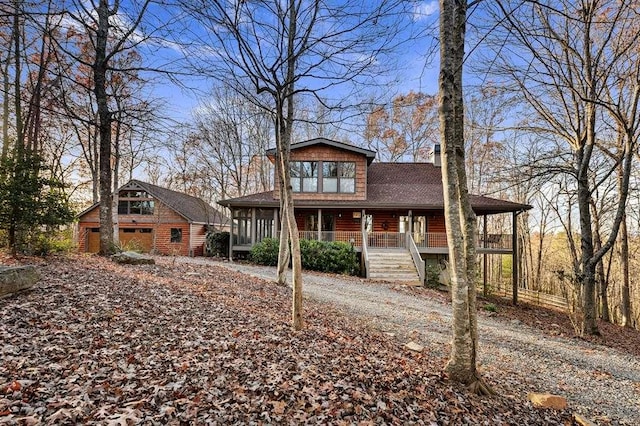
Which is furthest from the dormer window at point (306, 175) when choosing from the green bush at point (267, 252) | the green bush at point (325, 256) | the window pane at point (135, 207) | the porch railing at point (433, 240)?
the window pane at point (135, 207)

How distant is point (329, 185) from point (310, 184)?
96cm

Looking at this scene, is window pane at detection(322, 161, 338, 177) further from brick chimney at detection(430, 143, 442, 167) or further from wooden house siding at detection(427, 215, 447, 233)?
brick chimney at detection(430, 143, 442, 167)

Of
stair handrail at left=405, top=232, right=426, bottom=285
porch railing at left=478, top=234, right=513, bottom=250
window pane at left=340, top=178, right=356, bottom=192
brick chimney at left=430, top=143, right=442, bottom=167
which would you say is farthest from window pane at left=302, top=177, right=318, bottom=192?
porch railing at left=478, top=234, right=513, bottom=250

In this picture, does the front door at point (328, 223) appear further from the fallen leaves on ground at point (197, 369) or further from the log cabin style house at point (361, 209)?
the fallen leaves on ground at point (197, 369)

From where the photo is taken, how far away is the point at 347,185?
1662cm

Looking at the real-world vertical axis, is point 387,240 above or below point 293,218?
below

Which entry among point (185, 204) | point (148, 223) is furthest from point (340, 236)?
point (185, 204)

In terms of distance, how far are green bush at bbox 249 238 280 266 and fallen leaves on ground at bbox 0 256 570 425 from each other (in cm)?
906

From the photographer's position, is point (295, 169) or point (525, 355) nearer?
point (525, 355)

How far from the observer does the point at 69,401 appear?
264 centimetres

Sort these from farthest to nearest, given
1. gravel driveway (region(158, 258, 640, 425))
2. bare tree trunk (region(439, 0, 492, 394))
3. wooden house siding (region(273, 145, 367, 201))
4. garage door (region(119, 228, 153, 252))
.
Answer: garage door (region(119, 228, 153, 252)) → wooden house siding (region(273, 145, 367, 201)) → gravel driveway (region(158, 258, 640, 425)) → bare tree trunk (region(439, 0, 492, 394))

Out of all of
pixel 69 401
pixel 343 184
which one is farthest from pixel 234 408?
pixel 343 184

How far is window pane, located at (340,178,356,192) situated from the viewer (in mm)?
16609

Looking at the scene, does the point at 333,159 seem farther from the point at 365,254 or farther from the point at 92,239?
the point at 92,239
